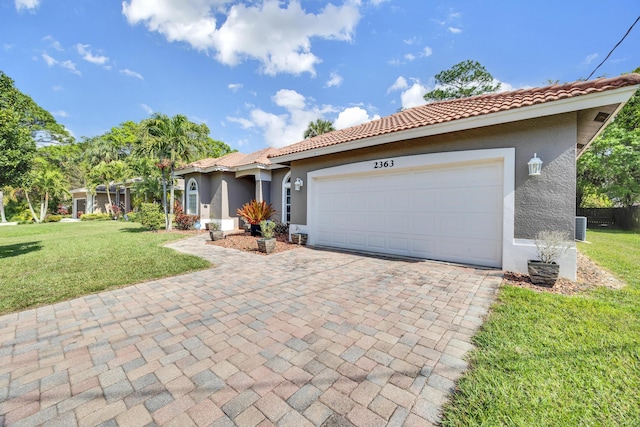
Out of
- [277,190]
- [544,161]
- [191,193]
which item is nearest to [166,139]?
[191,193]

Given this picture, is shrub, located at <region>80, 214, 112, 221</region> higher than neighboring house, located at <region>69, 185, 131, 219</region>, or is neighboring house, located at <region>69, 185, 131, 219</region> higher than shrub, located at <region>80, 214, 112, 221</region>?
neighboring house, located at <region>69, 185, 131, 219</region>

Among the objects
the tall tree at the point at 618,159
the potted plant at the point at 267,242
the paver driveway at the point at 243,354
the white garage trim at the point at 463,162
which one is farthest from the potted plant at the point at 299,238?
the tall tree at the point at 618,159

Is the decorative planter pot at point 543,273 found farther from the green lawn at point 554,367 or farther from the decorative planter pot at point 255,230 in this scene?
the decorative planter pot at point 255,230

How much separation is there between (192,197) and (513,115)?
1751 centimetres

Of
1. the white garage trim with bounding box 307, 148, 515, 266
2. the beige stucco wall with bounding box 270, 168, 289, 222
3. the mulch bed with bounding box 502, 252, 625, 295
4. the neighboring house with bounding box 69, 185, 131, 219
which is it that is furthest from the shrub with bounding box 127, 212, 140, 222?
the mulch bed with bounding box 502, 252, 625, 295

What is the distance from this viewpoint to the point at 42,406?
6.81ft

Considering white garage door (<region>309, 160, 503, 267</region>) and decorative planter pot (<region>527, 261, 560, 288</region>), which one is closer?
→ decorative planter pot (<region>527, 261, 560, 288</region>)

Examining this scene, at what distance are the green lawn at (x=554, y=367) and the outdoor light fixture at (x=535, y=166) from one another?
264 cm

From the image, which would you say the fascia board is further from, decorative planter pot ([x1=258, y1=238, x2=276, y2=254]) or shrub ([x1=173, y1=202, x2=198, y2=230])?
shrub ([x1=173, y1=202, x2=198, y2=230])

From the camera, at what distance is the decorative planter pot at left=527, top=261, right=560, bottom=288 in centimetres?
485

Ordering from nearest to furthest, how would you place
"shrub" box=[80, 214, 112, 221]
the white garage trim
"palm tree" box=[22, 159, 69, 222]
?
the white garage trim
"palm tree" box=[22, 159, 69, 222]
"shrub" box=[80, 214, 112, 221]

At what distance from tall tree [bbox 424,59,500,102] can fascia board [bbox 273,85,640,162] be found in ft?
75.5

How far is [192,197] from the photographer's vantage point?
56.3ft

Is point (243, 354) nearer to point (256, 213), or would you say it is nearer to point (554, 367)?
point (554, 367)
